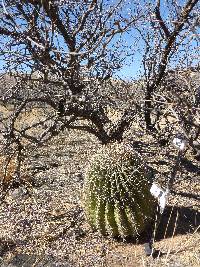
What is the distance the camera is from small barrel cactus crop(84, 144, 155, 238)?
17.1ft

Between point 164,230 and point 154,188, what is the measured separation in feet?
6.28

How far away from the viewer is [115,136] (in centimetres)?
729

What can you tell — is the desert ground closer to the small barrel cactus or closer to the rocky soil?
the rocky soil

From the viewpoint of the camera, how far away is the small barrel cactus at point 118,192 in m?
5.21

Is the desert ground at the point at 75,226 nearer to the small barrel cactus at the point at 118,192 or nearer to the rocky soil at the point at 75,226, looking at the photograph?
the rocky soil at the point at 75,226

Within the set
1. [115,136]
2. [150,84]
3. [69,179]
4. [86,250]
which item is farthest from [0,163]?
[86,250]

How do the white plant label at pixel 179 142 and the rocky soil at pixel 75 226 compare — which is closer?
the white plant label at pixel 179 142

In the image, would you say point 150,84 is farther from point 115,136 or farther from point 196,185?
point 196,185

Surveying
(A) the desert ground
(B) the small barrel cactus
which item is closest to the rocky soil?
(A) the desert ground

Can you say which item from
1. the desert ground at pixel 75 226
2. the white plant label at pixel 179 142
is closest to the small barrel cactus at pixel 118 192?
the desert ground at pixel 75 226

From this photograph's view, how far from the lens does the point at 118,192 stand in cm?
522

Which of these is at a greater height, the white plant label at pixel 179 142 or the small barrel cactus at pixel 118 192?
the white plant label at pixel 179 142

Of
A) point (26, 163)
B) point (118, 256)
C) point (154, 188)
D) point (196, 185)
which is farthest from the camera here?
point (26, 163)

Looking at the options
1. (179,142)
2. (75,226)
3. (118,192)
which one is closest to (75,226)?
(75,226)
